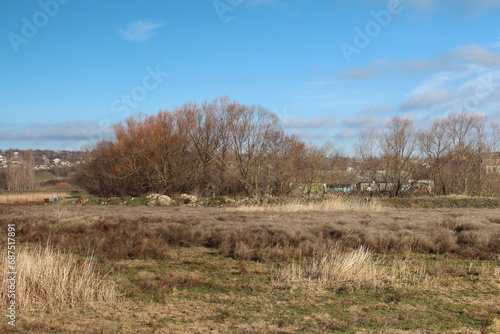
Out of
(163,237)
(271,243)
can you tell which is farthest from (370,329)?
(163,237)

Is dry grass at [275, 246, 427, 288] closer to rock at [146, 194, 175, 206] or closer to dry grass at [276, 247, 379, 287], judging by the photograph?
dry grass at [276, 247, 379, 287]

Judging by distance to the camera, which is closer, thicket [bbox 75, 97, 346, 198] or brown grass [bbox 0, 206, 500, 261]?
brown grass [bbox 0, 206, 500, 261]

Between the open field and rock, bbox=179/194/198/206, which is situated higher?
rock, bbox=179/194/198/206

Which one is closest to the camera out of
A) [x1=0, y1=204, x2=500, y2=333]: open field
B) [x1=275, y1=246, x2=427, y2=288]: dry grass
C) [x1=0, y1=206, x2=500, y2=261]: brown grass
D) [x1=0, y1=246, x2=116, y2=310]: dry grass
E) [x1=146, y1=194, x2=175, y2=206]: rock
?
[x1=0, y1=204, x2=500, y2=333]: open field

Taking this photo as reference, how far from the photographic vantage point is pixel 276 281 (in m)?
8.21

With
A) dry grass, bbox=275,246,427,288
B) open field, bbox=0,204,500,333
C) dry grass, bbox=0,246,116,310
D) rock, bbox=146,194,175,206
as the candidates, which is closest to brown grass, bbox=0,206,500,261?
open field, bbox=0,204,500,333

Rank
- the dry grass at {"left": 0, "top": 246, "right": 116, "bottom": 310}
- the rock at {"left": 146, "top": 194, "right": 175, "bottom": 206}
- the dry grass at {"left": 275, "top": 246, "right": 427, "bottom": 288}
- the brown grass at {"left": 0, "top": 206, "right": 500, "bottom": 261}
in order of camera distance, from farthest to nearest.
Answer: the rock at {"left": 146, "top": 194, "right": 175, "bottom": 206}
the brown grass at {"left": 0, "top": 206, "right": 500, "bottom": 261}
the dry grass at {"left": 275, "top": 246, "right": 427, "bottom": 288}
the dry grass at {"left": 0, "top": 246, "right": 116, "bottom": 310}

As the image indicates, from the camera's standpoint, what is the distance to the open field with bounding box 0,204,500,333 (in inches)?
234

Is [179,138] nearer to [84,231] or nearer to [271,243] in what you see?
[84,231]

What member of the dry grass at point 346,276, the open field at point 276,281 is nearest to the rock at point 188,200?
the open field at point 276,281

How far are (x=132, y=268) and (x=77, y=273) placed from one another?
2355mm

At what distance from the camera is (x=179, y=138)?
1538 inches

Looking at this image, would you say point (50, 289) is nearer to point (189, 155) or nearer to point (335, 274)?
point (335, 274)

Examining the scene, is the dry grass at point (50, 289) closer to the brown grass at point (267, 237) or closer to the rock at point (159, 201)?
the brown grass at point (267, 237)
